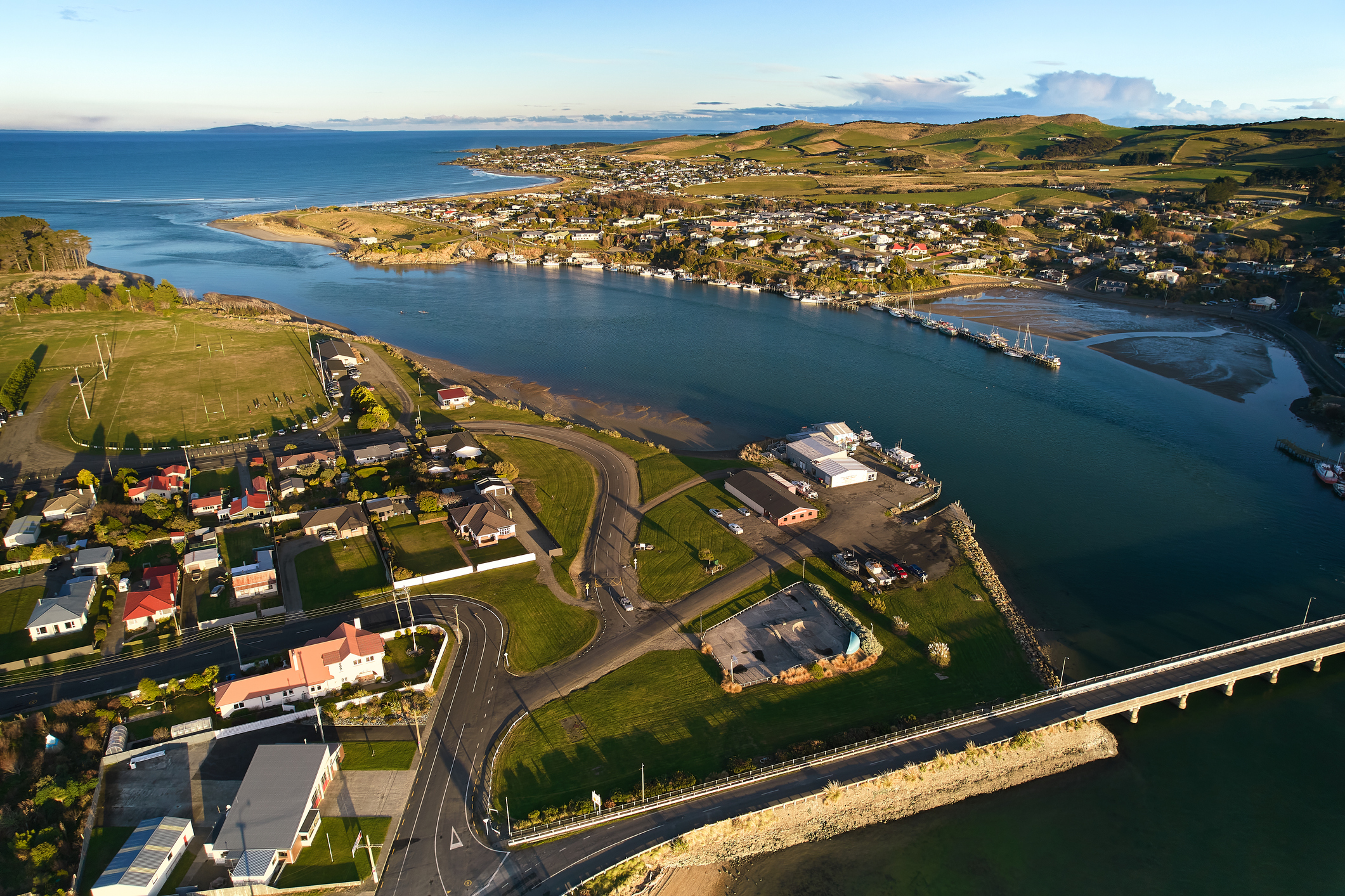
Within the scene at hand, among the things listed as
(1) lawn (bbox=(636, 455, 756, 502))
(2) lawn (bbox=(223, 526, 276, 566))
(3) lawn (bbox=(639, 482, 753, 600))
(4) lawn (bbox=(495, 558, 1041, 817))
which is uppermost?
(2) lawn (bbox=(223, 526, 276, 566))

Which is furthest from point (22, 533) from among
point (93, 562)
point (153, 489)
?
point (153, 489)

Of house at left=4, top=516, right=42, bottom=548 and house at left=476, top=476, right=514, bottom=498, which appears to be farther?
house at left=476, top=476, right=514, bottom=498

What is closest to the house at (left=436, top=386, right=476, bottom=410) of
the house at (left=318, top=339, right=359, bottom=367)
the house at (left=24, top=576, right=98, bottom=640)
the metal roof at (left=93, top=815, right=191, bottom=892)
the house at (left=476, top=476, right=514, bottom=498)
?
the house at (left=318, top=339, right=359, bottom=367)

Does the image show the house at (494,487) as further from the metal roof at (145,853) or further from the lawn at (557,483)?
the metal roof at (145,853)

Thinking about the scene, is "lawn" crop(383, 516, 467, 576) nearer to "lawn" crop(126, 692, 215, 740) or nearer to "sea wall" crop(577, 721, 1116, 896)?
"lawn" crop(126, 692, 215, 740)

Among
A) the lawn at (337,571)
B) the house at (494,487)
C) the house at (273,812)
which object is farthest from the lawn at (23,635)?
the house at (494,487)

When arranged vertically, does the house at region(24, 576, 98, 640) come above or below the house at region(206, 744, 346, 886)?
above

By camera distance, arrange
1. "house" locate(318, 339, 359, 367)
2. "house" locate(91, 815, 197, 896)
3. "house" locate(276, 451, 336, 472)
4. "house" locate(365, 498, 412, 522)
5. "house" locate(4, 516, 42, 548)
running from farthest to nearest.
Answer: "house" locate(318, 339, 359, 367) → "house" locate(276, 451, 336, 472) → "house" locate(365, 498, 412, 522) → "house" locate(4, 516, 42, 548) → "house" locate(91, 815, 197, 896)
